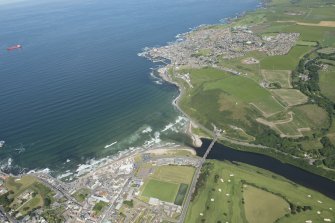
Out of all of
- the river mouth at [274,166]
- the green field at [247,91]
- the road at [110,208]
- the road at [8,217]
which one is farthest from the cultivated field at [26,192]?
the green field at [247,91]

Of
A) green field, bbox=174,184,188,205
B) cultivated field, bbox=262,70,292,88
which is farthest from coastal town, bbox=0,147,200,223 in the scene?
cultivated field, bbox=262,70,292,88

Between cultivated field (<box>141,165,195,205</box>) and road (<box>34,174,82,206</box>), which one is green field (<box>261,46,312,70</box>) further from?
road (<box>34,174,82,206</box>)

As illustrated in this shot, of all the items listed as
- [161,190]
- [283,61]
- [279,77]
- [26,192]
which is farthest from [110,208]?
[283,61]

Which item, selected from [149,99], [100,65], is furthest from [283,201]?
[100,65]

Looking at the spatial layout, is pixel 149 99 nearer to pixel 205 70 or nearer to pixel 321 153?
pixel 205 70

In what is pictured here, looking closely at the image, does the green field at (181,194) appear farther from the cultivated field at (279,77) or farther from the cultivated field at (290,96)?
the cultivated field at (279,77)
